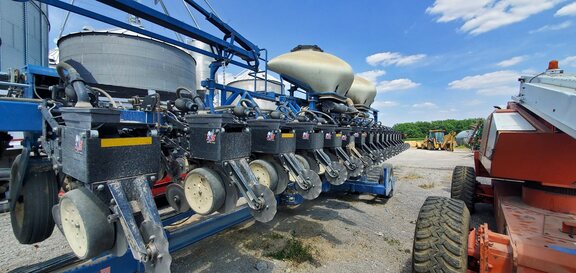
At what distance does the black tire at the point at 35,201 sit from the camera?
2.03m

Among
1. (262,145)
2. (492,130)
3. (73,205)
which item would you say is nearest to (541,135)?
(492,130)

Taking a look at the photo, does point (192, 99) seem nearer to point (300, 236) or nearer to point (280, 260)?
Answer: point (280, 260)

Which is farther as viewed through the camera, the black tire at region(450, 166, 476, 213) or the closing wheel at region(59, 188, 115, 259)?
the black tire at region(450, 166, 476, 213)

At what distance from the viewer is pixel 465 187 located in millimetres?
4824

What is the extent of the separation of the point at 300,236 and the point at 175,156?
→ 7.23ft

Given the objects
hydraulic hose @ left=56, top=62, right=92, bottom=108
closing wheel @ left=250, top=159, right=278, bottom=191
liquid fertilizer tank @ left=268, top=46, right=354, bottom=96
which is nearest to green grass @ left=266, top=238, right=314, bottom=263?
closing wheel @ left=250, top=159, right=278, bottom=191

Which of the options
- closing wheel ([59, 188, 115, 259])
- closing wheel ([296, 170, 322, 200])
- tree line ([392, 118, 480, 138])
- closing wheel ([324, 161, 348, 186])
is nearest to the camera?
closing wheel ([59, 188, 115, 259])

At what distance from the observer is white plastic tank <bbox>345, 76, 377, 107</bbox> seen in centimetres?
1204

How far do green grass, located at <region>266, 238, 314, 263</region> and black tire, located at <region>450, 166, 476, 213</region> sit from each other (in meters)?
2.93

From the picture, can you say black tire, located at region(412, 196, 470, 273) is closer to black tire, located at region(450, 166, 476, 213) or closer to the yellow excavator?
black tire, located at region(450, 166, 476, 213)

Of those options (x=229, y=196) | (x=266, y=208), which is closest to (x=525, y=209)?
(x=266, y=208)

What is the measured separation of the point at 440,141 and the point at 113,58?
1089 inches

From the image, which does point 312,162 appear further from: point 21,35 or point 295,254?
point 21,35

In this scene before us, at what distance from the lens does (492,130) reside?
2992 mm
